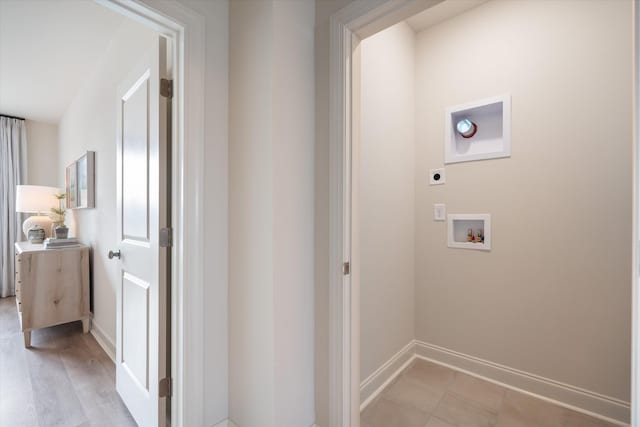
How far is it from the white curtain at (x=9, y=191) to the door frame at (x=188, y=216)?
15.4 ft

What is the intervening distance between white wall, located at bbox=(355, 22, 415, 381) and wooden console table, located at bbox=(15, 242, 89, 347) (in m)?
2.81

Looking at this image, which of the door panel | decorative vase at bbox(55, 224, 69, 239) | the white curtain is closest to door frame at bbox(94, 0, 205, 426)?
the door panel

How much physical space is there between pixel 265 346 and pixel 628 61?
2.45 m

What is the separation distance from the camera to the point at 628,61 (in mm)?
1580

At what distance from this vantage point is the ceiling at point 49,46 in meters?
1.99

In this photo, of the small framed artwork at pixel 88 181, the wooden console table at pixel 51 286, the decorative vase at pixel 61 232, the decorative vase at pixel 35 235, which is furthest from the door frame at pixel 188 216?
the decorative vase at pixel 35 235

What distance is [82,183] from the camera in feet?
9.39

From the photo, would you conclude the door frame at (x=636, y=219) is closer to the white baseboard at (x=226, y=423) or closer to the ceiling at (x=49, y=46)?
the white baseboard at (x=226, y=423)

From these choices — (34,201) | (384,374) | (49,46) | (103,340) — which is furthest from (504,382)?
(34,201)

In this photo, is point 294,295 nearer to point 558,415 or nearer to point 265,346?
point 265,346

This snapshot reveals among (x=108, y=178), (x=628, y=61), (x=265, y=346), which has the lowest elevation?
(x=265, y=346)

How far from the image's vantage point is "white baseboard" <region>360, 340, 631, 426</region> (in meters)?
1.63

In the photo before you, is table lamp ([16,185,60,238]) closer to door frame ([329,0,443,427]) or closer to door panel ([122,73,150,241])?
door panel ([122,73,150,241])

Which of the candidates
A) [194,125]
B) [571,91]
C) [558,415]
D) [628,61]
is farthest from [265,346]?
[628,61]
